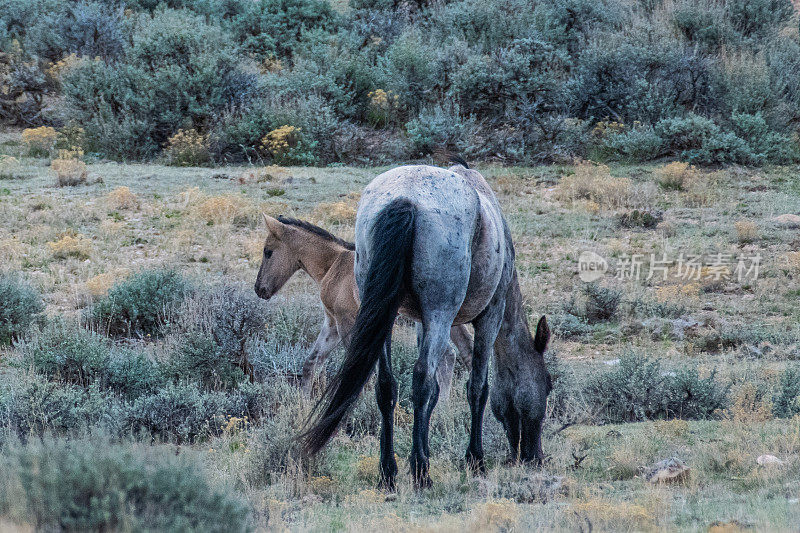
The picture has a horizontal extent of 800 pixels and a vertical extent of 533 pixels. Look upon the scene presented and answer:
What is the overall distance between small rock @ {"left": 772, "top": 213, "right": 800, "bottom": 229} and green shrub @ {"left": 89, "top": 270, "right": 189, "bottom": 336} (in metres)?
9.52

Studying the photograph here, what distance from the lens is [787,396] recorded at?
696 centimetres

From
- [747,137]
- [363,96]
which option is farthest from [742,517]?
[363,96]

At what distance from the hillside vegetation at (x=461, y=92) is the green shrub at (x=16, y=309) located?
371 inches

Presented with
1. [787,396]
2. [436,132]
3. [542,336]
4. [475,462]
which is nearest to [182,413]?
[475,462]

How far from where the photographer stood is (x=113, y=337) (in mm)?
9250

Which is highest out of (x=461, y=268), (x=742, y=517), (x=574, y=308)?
(x=461, y=268)

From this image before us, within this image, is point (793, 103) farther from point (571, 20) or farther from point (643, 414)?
point (643, 414)

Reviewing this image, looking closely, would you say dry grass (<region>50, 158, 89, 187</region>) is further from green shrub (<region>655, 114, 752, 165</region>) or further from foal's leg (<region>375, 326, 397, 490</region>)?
green shrub (<region>655, 114, 752, 165</region>)

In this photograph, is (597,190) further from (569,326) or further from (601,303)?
(569,326)

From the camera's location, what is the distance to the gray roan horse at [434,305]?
4578mm

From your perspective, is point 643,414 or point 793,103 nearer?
point 643,414

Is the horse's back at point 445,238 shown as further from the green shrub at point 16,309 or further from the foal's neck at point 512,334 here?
the green shrub at point 16,309

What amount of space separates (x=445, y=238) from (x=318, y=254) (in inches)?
135

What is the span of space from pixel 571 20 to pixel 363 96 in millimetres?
7510
